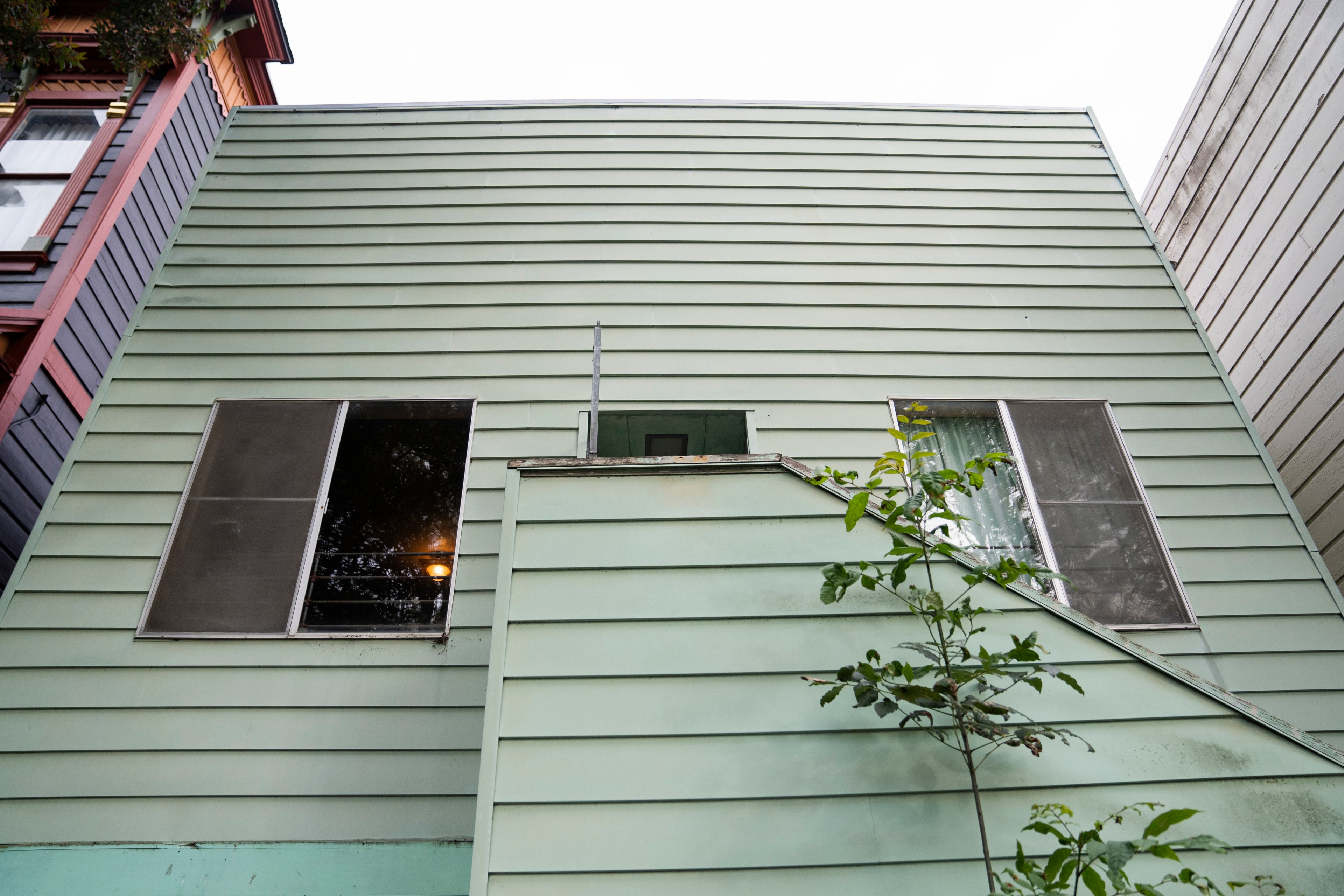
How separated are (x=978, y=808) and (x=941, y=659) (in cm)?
40

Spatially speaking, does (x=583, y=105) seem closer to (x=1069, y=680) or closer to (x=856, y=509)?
(x=856, y=509)

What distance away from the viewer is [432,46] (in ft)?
28.0

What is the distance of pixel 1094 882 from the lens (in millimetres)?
1714

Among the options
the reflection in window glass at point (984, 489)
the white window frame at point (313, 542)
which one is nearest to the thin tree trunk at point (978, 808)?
the reflection in window glass at point (984, 489)

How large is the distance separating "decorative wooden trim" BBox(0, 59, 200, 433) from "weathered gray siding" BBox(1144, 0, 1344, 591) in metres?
7.12

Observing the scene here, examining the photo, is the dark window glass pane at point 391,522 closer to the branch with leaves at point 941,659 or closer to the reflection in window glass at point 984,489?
the branch with leaves at point 941,659

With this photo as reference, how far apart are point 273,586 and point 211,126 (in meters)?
3.73

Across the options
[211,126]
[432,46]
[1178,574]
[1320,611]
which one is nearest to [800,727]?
[1178,574]

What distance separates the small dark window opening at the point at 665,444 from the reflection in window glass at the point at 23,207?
3622mm

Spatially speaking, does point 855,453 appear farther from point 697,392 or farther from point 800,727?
point 800,727

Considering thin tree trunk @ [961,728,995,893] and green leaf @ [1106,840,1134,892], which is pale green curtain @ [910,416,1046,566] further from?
green leaf @ [1106,840,1134,892]

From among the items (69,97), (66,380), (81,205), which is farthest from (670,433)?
(69,97)

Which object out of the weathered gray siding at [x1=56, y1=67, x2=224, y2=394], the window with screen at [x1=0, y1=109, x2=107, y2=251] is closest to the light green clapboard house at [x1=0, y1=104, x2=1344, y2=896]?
the weathered gray siding at [x1=56, y1=67, x2=224, y2=394]

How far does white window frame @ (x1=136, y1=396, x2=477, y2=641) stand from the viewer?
3.44 metres
